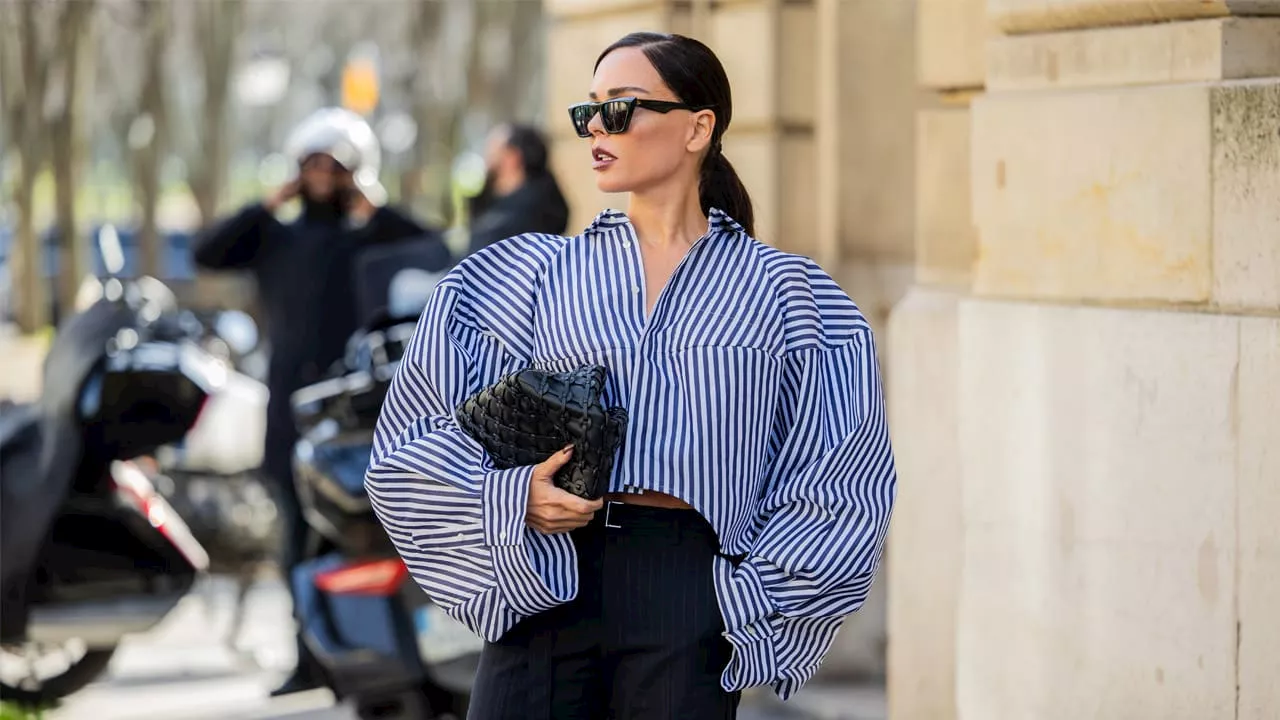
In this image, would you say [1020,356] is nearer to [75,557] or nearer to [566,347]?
[566,347]

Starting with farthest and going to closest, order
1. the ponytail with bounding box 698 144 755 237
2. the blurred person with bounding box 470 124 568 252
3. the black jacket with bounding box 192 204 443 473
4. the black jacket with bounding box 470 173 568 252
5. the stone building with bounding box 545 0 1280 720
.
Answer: the black jacket with bounding box 192 204 443 473 < the blurred person with bounding box 470 124 568 252 < the black jacket with bounding box 470 173 568 252 < the stone building with bounding box 545 0 1280 720 < the ponytail with bounding box 698 144 755 237

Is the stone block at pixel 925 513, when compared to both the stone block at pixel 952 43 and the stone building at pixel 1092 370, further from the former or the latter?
the stone block at pixel 952 43

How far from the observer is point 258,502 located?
11.2m

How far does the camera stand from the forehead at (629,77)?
341 centimetres

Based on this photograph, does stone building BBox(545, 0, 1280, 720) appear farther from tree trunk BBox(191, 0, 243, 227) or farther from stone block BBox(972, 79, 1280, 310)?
tree trunk BBox(191, 0, 243, 227)

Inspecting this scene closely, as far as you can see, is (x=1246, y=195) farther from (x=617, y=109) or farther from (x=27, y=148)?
(x=27, y=148)

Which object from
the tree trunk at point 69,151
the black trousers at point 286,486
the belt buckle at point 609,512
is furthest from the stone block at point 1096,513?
the tree trunk at point 69,151

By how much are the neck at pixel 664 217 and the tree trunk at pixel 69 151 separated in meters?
23.1

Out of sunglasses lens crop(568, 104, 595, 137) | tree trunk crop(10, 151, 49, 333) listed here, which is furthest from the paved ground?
tree trunk crop(10, 151, 49, 333)

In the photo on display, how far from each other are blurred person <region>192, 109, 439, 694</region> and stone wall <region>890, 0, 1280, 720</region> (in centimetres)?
353

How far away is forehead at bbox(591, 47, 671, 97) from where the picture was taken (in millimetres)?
3412

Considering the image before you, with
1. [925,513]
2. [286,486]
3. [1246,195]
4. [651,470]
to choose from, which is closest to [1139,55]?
[1246,195]

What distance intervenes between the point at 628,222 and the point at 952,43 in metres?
2.74

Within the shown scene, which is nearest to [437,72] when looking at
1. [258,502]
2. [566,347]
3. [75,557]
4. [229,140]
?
[229,140]
